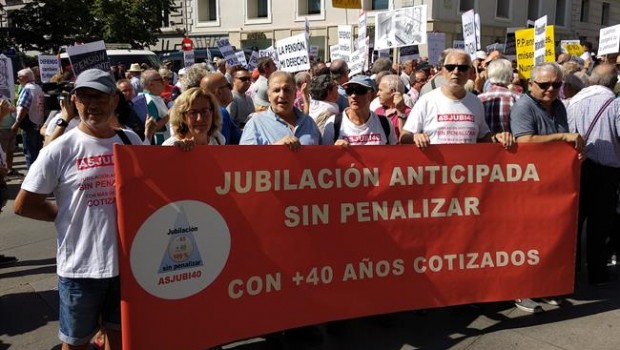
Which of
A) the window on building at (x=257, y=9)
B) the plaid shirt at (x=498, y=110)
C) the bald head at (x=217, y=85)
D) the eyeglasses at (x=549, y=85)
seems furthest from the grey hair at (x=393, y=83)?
the window on building at (x=257, y=9)

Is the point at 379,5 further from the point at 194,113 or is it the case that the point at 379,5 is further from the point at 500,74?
the point at 194,113

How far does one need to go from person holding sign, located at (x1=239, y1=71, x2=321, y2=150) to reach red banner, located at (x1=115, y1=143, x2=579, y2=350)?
425mm

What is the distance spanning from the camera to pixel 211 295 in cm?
327

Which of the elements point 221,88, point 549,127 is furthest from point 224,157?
point 549,127

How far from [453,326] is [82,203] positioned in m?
2.69

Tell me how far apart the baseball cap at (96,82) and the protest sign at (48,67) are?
10.3m

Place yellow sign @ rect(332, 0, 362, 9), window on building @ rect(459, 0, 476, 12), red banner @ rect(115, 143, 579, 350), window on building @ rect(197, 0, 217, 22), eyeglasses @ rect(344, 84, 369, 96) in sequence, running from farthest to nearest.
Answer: window on building @ rect(197, 0, 217, 22) < window on building @ rect(459, 0, 476, 12) < yellow sign @ rect(332, 0, 362, 9) < eyeglasses @ rect(344, 84, 369, 96) < red banner @ rect(115, 143, 579, 350)

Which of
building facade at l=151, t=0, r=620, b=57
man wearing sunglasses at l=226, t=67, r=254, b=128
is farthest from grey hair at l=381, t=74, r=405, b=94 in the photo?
building facade at l=151, t=0, r=620, b=57

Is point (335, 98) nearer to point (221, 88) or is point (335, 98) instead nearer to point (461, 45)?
point (221, 88)

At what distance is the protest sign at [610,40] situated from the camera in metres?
10.6

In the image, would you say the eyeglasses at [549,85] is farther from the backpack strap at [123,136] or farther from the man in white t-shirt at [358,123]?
the backpack strap at [123,136]

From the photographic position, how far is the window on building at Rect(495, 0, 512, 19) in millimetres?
37250

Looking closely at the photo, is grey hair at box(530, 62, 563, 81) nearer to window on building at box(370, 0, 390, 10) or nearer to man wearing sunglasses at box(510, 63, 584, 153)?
man wearing sunglasses at box(510, 63, 584, 153)

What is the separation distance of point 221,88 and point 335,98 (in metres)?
1.22
